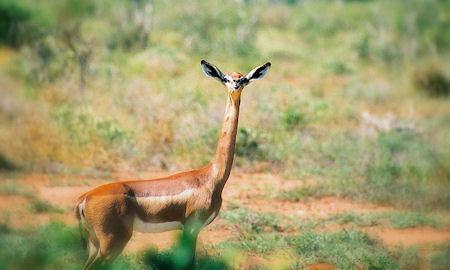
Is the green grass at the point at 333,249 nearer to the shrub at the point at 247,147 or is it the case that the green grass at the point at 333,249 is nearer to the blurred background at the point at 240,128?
the blurred background at the point at 240,128

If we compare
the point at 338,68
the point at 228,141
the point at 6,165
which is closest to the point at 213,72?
Answer: the point at 228,141

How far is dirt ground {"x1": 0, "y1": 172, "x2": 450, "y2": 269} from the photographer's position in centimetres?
876

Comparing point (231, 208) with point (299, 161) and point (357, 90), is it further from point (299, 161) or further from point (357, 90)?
point (357, 90)

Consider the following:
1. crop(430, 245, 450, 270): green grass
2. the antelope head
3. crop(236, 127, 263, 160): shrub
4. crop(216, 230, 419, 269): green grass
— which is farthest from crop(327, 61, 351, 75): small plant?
the antelope head

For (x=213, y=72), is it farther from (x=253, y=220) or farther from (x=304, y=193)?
(x=304, y=193)

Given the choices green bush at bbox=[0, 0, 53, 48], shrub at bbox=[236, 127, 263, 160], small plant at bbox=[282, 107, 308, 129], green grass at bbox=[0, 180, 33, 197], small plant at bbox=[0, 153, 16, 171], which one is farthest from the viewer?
green bush at bbox=[0, 0, 53, 48]

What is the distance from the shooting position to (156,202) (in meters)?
6.14

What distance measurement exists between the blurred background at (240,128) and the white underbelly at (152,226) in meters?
0.54

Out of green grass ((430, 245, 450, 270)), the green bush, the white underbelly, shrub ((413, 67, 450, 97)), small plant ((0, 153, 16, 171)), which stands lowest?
green grass ((430, 245, 450, 270))

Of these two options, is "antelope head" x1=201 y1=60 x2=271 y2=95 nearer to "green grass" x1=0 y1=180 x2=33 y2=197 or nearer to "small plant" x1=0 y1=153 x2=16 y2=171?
"green grass" x1=0 y1=180 x2=33 y2=197

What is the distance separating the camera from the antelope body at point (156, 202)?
5898 mm

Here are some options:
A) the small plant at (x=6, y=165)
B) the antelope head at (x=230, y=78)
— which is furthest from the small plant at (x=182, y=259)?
the small plant at (x=6, y=165)

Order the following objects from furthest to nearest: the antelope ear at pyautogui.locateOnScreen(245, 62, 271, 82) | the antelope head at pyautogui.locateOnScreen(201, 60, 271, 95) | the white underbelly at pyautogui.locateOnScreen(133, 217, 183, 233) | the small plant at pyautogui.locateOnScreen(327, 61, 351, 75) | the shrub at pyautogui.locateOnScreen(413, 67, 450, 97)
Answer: the small plant at pyautogui.locateOnScreen(327, 61, 351, 75), the shrub at pyautogui.locateOnScreen(413, 67, 450, 97), the antelope ear at pyautogui.locateOnScreen(245, 62, 271, 82), the antelope head at pyautogui.locateOnScreen(201, 60, 271, 95), the white underbelly at pyautogui.locateOnScreen(133, 217, 183, 233)

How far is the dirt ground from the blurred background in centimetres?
4
